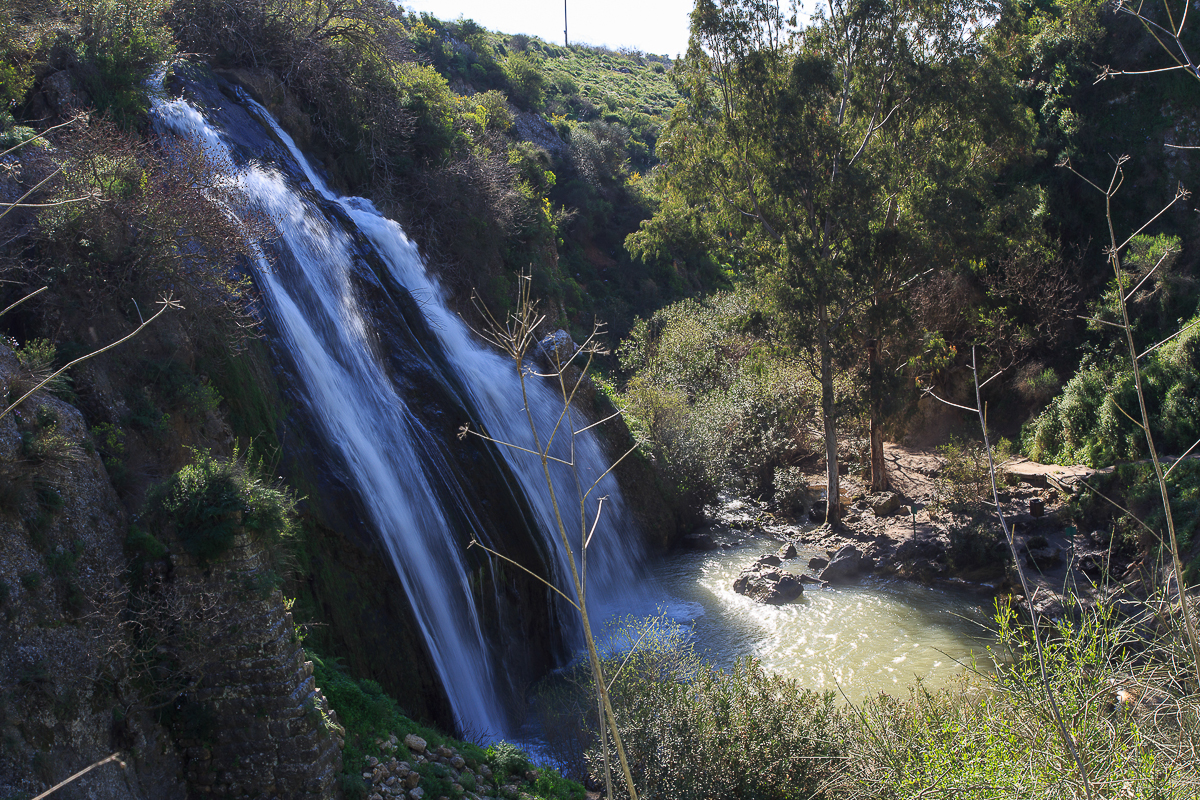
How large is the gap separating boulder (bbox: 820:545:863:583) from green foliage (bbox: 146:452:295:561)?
1192 centimetres

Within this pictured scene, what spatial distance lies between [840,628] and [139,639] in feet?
35.5

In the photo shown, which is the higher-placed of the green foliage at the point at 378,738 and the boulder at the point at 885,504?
the green foliage at the point at 378,738

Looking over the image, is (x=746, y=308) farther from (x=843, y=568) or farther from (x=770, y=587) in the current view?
(x=770, y=587)

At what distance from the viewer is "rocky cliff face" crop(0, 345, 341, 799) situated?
16.8 feet

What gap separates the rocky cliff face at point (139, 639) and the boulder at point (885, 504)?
49.0 ft

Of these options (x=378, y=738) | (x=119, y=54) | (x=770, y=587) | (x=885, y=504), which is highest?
(x=119, y=54)

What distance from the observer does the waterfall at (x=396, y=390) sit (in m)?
9.66

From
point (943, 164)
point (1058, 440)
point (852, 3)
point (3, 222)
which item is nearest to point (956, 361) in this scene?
point (1058, 440)

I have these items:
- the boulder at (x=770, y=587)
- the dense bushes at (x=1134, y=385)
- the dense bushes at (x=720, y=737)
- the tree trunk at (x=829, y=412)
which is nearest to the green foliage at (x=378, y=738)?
the dense bushes at (x=720, y=737)

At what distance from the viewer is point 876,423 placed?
731 inches

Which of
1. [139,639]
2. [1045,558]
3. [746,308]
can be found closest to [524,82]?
[746,308]

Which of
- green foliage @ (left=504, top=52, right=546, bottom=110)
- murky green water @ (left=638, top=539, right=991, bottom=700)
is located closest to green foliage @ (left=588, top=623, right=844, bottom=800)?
murky green water @ (left=638, top=539, right=991, bottom=700)

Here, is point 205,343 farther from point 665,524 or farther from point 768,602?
point 665,524

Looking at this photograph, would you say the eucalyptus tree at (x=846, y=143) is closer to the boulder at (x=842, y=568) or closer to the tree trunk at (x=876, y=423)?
the tree trunk at (x=876, y=423)
